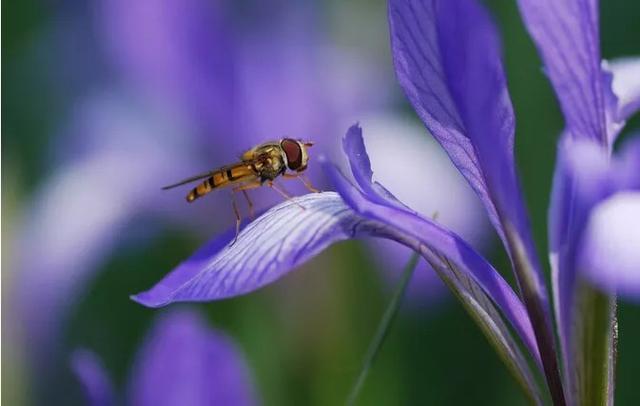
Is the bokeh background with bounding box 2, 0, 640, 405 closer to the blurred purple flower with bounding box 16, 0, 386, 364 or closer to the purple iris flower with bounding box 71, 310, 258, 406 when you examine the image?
the blurred purple flower with bounding box 16, 0, 386, 364

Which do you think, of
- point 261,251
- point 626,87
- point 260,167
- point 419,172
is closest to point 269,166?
point 260,167

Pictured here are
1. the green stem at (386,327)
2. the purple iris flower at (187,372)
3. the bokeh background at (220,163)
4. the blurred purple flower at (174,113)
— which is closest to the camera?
the green stem at (386,327)

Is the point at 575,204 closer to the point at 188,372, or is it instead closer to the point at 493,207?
the point at 493,207

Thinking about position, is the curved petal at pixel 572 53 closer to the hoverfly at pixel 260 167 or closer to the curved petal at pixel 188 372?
the hoverfly at pixel 260 167

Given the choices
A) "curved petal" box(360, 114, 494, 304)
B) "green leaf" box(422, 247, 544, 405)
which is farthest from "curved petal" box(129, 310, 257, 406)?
"curved petal" box(360, 114, 494, 304)

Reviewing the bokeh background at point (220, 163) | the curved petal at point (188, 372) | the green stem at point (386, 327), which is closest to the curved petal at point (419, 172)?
the bokeh background at point (220, 163)

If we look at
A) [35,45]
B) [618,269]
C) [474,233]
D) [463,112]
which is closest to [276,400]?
[474,233]
